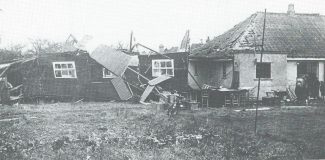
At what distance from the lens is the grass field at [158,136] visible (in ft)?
30.2

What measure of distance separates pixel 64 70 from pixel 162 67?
637 centimetres

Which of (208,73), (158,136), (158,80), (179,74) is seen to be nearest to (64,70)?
(158,80)

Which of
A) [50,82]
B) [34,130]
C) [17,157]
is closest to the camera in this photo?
[17,157]

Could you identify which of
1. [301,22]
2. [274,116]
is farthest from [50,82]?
[301,22]

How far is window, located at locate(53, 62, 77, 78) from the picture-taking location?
22641mm

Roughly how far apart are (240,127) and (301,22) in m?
18.1

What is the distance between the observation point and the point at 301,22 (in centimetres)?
2780

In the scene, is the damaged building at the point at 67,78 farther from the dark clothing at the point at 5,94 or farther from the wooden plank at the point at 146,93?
the dark clothing at the point at 5,94

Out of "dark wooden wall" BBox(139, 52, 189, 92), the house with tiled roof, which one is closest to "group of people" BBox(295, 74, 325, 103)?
the house with tiled roof

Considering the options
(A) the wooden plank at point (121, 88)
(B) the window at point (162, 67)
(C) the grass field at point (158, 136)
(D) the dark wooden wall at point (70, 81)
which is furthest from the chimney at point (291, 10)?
(D) the dark wooden wall at point (70, 81)

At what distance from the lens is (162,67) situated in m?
23.9

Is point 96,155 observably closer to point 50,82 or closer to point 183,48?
point 50,82

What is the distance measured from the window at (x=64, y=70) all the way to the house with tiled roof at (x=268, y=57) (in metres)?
7.95

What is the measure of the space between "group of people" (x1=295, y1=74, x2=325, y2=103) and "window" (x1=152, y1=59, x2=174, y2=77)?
26.2 ft
